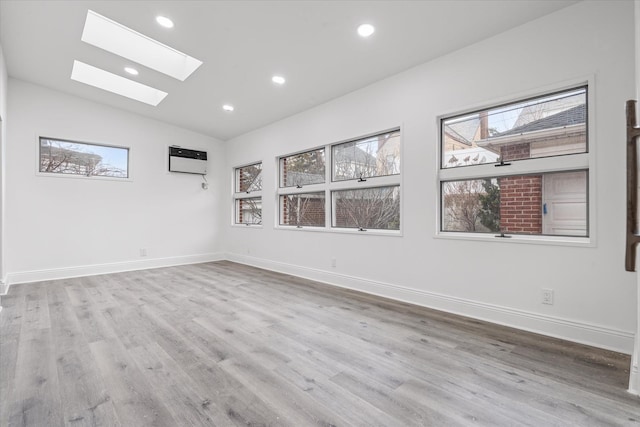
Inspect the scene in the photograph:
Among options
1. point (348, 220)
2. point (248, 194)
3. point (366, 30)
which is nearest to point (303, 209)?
point (348, 220)

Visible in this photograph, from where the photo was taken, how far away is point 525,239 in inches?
104

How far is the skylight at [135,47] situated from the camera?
341 centimetres

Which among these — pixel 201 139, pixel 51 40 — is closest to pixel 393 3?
pixel 51 40

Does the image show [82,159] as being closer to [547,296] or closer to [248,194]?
[248,194]

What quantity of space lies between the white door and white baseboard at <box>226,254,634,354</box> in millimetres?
740

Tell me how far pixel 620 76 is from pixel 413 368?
102 inches

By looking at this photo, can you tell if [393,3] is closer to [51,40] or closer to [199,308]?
[199,308]

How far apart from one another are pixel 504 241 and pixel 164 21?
3.90 m

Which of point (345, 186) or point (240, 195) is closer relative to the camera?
point (345, 186)

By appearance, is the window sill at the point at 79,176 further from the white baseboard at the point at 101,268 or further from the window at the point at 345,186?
the window at the point at 345,186

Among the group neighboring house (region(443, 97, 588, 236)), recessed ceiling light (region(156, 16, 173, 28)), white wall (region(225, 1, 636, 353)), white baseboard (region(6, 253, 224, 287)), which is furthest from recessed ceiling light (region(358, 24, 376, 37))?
white baseboard (region(6, 253, 224, 287))

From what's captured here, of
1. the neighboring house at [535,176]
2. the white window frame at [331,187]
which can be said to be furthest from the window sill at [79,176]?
the neighboring house at [535,176]

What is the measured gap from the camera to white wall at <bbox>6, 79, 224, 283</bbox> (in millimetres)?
4566

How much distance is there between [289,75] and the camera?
3.83m
